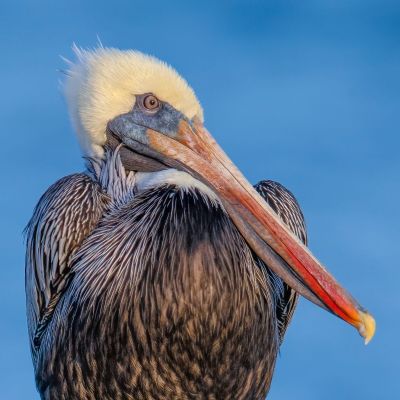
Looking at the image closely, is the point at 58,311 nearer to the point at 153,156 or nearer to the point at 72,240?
the point at 72,240

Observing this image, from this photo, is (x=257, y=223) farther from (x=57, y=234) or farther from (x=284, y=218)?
(x=57, y=234)

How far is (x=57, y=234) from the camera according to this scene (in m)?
7.87

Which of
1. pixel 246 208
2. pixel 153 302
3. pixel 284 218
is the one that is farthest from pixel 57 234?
pixel 284 218

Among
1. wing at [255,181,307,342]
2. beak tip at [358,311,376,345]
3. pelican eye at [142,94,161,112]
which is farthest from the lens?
wing at [255,181,307,342]

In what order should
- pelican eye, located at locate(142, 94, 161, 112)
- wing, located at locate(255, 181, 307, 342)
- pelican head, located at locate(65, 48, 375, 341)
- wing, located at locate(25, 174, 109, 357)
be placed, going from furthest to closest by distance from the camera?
wing, located at locate(255, 181, 307, 342)
pelican eye, located at locate(142, 94, 161, 112)
wing, located at locate(25, 174, 109, 357)
pelican head, located at locate(65, 48, 375, 341)

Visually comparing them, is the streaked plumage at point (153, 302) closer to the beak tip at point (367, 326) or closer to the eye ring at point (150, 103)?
the eye ring at point (150, 103)

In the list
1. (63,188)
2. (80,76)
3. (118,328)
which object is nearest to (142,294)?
(118,328)

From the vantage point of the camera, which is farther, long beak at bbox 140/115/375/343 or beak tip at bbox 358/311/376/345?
long beak at bbox 140/115/375/343

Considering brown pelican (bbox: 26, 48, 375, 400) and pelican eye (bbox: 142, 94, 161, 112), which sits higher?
pelican eye (bbox: 142, 94, 161, 112)

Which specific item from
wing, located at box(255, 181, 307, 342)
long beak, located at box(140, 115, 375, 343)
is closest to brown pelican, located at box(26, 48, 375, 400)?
long beak, located at box(140, 115, 375, 343)

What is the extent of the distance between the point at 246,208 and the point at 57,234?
4.56 ft

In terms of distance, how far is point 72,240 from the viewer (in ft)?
25.7

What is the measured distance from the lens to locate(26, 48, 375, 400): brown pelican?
7285 mm

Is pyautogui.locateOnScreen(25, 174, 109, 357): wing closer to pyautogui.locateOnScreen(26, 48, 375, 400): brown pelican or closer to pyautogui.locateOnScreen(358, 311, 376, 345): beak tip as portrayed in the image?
pyautogui.locateOnScreen(26, 48, 375, 400): brown pelican
